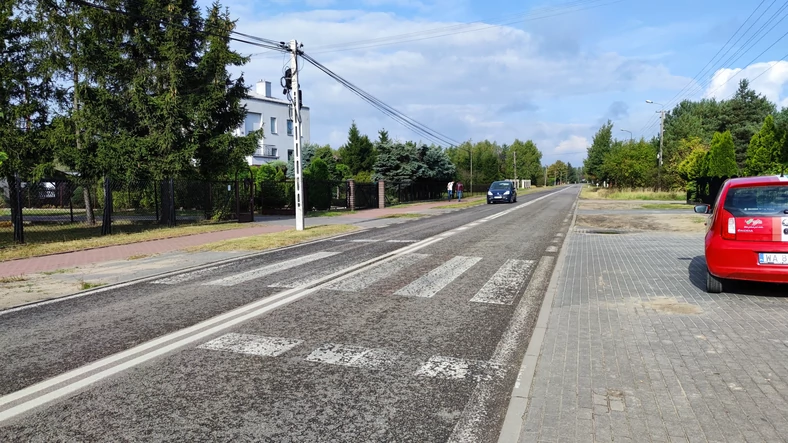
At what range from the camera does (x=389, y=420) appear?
127 inches

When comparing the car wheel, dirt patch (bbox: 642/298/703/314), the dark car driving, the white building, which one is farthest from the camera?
the white building

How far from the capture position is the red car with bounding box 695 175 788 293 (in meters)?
6.00

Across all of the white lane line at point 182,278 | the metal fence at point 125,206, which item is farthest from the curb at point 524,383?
the metal fence at point 125,206

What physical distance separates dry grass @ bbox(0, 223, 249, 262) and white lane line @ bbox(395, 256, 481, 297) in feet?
32.4

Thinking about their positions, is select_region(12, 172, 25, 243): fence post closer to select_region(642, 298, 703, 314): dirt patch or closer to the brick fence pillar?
select_region(642, 298, 703, 314): dirt patch

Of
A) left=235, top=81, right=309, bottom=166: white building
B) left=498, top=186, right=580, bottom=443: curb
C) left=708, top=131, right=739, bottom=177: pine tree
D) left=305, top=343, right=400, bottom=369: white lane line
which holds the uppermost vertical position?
left=235, top=81, right=309, bottom=166: white building

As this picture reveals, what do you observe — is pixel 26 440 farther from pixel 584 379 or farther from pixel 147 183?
pixel 147 183

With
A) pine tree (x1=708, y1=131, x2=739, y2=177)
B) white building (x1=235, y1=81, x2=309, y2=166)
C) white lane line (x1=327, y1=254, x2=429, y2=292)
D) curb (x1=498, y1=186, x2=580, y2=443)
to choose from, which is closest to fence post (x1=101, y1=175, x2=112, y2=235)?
white lane line (x1=327, y1=254, x2=429, y2=292)

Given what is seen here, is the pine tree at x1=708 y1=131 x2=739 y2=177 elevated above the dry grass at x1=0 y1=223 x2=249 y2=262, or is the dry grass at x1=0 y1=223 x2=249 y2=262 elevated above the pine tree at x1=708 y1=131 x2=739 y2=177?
the pine tree at x1=708 y1=131 x2=739 y2=177

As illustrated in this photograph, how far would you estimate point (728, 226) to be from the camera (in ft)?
20.8

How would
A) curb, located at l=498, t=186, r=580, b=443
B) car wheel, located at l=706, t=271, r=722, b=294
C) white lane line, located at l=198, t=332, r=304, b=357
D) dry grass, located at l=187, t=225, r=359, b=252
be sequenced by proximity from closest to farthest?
curb, located at l=498, t=186, r=580, b=443
white lane line, located at l=198, t=332, r=304, b=357
car wheel, located at l=706, t=271, r=722, b=294
dry grass, located at l=187, t=225, r=359, b=252

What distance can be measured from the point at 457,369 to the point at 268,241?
35.9 feet

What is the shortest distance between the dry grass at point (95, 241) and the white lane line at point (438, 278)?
9866 mm

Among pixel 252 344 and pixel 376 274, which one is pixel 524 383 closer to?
pixel 252 344
